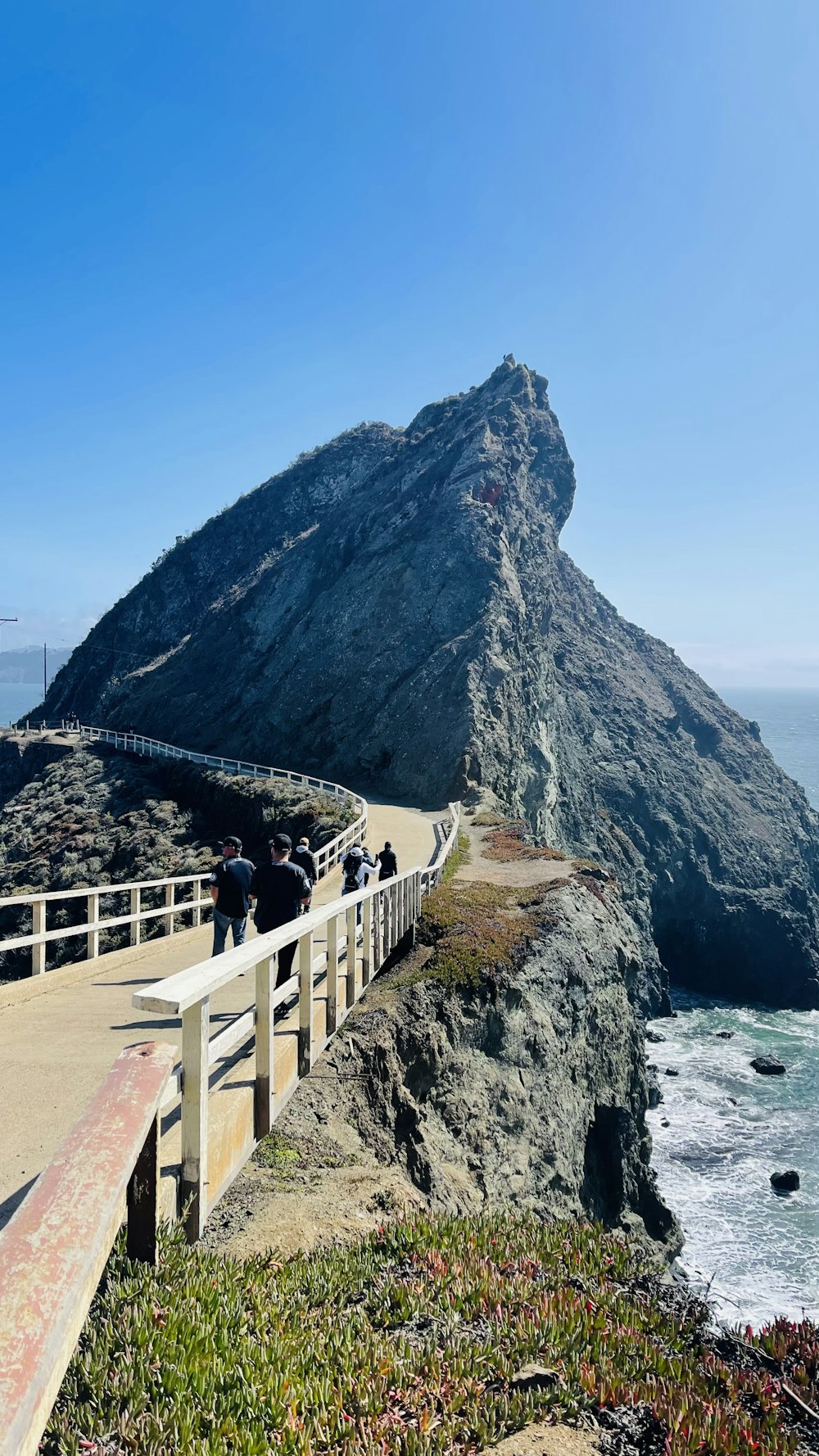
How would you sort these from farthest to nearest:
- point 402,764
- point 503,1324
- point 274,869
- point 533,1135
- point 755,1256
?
point 402,764 → point 755,1256 → point 533,1135 → point 274,869 → point 503,1324

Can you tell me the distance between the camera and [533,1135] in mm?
14164

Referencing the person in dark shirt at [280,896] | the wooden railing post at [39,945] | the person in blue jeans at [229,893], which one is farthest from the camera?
the wooden railing post at [39,945]

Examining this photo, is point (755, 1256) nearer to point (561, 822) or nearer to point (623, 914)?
point (623, 914)

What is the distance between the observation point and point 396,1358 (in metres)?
3.89

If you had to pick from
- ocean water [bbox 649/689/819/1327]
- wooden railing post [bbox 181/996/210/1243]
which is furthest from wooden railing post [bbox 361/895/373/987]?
ocean water [bbox 649/689/819/1327]

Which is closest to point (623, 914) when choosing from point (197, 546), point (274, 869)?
point (274, 869)

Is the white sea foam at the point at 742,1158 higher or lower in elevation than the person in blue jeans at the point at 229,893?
lower

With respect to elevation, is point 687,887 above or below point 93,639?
below

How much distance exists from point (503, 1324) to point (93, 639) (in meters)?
96.5

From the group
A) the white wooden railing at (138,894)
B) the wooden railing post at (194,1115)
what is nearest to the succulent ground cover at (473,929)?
the white wooden railing at (138,894)

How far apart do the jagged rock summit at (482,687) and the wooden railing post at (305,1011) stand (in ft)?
118

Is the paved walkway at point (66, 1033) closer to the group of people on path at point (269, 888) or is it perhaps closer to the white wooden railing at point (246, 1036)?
the group of people on path at point (269, 888)

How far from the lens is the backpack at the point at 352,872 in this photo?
45.0 ft

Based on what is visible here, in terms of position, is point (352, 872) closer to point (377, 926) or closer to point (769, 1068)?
point (377, 926)
